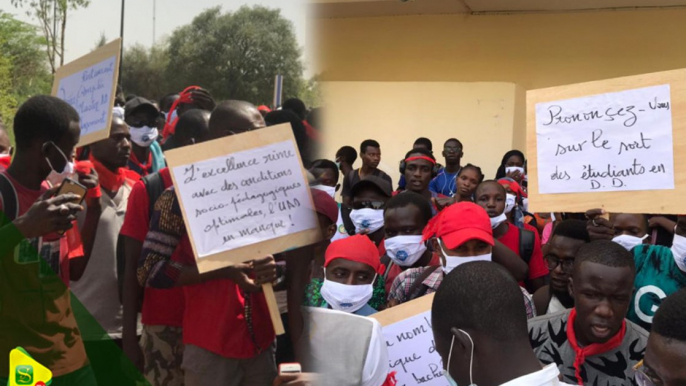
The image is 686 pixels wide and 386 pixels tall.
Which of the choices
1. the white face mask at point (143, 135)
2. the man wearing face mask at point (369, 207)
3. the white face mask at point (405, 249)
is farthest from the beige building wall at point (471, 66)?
the white face mask at point (143, 135)

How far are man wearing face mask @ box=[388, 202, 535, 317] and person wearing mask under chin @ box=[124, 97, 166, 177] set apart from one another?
47.4 inches

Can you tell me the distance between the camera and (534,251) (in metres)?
4.59

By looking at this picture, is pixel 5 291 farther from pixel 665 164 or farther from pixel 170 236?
pixel 665 164

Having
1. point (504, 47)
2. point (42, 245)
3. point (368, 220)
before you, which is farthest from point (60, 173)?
point (504, 47)

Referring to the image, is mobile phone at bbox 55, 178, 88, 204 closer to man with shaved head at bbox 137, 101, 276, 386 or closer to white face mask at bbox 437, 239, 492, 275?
man with shaved head at bbox 137, 101, 276, 386

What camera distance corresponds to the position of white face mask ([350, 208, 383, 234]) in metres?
4.97

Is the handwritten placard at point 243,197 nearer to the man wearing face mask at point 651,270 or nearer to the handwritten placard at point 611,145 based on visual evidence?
the handwritten placard at point 611,145

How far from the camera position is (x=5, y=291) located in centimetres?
284

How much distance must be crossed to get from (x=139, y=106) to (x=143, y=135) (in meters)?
0.38

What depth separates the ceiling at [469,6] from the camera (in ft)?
29.6

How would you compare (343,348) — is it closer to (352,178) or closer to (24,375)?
(24,375)

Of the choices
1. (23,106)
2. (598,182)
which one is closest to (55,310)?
(23,106)

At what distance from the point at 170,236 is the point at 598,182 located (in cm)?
182

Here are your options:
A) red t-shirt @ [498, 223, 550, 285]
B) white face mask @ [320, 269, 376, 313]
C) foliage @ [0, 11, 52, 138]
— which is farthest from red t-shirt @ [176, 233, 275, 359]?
red t-shirt @ [498, 223, 550, 285]
